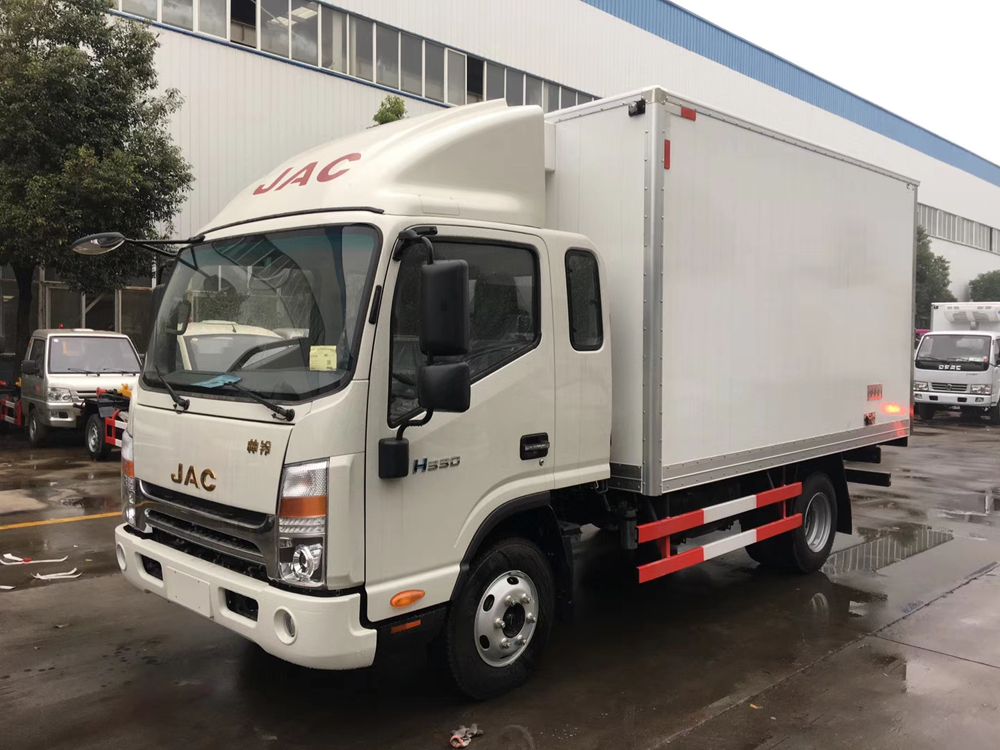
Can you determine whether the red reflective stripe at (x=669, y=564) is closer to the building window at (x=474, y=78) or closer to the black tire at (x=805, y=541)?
the black tire at (x=805, y=541)

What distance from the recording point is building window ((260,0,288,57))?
62.7 ft

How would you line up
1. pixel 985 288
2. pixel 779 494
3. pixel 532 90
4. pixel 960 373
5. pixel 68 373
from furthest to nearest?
1. pixel 985 288
2. pixel 532 90
3. pixel 960 373
4. pixel 68 373
5. pixel 779 494

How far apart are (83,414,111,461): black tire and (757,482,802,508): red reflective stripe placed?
969cm

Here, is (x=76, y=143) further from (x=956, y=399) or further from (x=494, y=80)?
(x=956, y=399)

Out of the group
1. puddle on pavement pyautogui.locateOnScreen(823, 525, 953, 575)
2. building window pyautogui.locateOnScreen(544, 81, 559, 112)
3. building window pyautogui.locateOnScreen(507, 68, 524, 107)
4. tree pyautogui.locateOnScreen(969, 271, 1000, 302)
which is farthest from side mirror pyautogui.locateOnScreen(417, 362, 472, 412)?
tree pyautogui.locateOnScreen(969, 271, 1000, 302)

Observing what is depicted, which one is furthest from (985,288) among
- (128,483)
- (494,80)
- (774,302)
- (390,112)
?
(128,483)

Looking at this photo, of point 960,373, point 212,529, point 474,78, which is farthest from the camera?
point 474,78

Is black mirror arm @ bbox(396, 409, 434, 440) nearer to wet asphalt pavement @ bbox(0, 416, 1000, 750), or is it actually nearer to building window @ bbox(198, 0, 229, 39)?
wet asphalt pavement @ bbox(0, 416, 1000, 750)

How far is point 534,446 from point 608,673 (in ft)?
4.82

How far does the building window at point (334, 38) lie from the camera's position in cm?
2019

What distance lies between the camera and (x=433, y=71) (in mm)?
22422

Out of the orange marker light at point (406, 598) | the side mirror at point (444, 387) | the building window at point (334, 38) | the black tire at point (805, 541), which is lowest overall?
the black tire at point (805, 541)

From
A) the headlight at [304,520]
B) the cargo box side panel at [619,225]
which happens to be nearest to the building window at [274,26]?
the cargo box side panel at [619,225]

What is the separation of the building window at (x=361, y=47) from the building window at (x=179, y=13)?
13.4 feet
